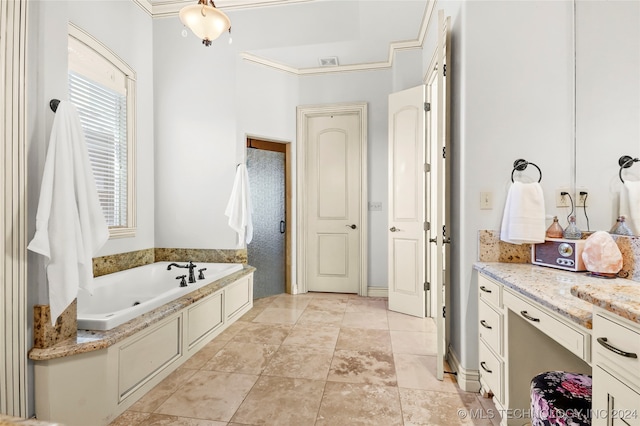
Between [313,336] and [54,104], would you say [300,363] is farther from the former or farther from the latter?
[54,104]

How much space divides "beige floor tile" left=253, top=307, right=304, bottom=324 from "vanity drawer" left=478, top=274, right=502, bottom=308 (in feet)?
6.29

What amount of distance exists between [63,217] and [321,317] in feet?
8.06

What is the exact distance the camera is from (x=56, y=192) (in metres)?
1.51

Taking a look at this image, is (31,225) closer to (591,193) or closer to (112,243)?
(112,243)

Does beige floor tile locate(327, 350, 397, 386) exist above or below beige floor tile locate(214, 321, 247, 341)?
above

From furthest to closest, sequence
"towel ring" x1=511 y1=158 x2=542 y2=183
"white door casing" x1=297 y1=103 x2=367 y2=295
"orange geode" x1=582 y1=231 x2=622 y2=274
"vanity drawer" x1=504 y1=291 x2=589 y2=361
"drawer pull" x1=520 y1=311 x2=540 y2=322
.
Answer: "white door casing" x1=297 y1=103 x2=367 y2=295 < "towel ring" x1=511 y1=158 x2=542 y2=183 < "orange geode" x1=582 y1=231 x2=622 y2=274 < "drawer pull" x1=520 y1=311 x2=540 y2=322 < "vanity drawer" x1=504 y1=291 x2=589 y2=361

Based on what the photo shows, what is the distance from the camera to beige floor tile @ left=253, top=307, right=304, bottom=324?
10.5ft

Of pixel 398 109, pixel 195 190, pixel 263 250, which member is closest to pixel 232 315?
pixel 263 250

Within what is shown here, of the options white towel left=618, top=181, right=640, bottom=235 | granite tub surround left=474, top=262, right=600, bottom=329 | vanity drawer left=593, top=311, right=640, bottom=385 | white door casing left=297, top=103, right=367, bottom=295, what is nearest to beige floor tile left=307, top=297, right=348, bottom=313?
white door casing left=297, top=103, right=367, bottom=295

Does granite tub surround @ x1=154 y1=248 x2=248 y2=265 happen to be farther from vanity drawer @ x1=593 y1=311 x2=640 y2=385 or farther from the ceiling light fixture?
vanity drawer @ x1=593 y1=311 x2=640 y2=385

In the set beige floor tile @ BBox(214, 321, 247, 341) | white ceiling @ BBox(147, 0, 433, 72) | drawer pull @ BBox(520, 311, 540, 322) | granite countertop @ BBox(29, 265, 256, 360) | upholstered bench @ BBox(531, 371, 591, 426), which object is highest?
white ceiling @ BBox(147, 0, 433, 72)

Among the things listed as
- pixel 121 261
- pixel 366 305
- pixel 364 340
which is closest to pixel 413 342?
pixel 364 340

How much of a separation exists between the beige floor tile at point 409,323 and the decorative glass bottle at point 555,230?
148 cm

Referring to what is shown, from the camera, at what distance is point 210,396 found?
6.20 ft
